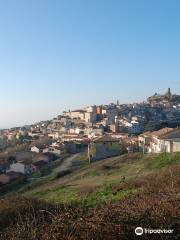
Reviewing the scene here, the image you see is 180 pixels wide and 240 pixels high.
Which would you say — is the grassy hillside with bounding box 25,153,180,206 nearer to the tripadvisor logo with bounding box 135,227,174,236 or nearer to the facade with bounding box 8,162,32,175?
the tripadvisor logo with bounding box 135,227,174,236

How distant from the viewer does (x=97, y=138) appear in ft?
207

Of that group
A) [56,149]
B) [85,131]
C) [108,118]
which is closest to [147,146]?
[56,149]

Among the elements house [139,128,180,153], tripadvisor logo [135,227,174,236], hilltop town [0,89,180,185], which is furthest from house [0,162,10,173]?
tripadvisor logo [135,227,174,236]

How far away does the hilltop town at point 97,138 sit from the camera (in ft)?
166

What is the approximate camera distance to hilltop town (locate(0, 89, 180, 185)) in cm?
5062

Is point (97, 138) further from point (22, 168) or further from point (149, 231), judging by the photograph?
point (149, 231)

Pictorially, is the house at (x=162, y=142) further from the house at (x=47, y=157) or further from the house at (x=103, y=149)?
the house at (x=47, y=157)

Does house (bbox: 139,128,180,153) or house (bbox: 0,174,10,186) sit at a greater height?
house (bbox: 139,128,180,153)

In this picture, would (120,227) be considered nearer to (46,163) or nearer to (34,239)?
(34,239)


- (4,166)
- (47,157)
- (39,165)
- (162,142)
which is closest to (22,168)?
(39,165)

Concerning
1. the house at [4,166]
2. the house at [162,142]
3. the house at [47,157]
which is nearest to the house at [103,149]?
the house at [162,142]

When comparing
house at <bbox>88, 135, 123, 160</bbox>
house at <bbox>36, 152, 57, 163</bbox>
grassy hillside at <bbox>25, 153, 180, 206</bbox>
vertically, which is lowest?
house at <bbox>36, 152, 57, 163</bbox>

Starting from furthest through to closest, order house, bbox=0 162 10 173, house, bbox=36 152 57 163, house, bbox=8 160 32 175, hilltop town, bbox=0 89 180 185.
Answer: house, bbox=36 152 57 163 < house, bbox=0 162 10 173 < house, bbox=8 160 32 175 < hilltop town, bbox=0 89 180 185

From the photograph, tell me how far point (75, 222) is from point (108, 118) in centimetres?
10095
